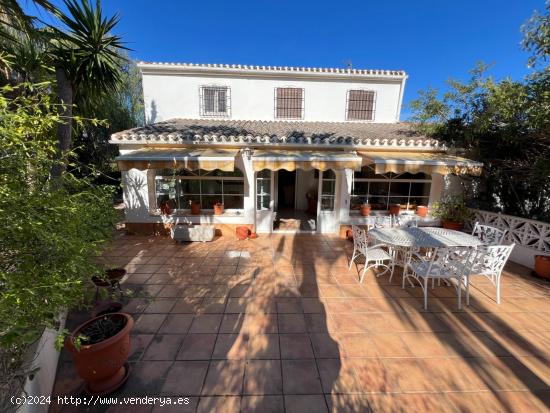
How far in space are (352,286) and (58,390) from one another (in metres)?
7.44

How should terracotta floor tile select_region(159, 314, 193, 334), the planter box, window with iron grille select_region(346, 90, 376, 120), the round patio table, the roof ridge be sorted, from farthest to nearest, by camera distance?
1. window with iron grille select_region(346, 90, 376, 120)
2. the roof ridge
3. the planter box
4. the round patio table
5. terracotta floor tile select_region(159, 314, 193, 334)

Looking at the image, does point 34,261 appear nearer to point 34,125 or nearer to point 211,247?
point 34,125

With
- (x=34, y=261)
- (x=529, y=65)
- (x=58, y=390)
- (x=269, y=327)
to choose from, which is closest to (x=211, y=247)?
(x=269, y=327)

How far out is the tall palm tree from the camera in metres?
A: 6.28

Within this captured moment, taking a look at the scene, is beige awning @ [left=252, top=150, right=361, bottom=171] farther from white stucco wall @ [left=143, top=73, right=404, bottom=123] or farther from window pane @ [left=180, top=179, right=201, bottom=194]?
white stucco wall @ [left=143, top=73, right=404, bottom=123]

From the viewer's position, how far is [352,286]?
7.89 meters

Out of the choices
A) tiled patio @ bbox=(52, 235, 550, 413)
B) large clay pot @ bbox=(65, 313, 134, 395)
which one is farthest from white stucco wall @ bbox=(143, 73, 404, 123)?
large clay pot @ bbox=(65, 313, 134, 395)

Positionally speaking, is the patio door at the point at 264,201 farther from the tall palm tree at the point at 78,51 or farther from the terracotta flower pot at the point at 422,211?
the terracotta flower pot at the point at 422,211

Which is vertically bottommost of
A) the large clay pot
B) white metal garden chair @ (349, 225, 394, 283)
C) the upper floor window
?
the large clay pot

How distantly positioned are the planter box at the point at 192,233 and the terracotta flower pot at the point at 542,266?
1342 centimetres

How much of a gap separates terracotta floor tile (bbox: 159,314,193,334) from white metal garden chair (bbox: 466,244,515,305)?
7.81 m

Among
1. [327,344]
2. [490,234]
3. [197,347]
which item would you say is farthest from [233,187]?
[490,234]

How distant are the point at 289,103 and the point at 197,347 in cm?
1696

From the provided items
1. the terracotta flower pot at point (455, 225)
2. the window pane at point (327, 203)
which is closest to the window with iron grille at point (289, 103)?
the window pane at point (327, 203)
